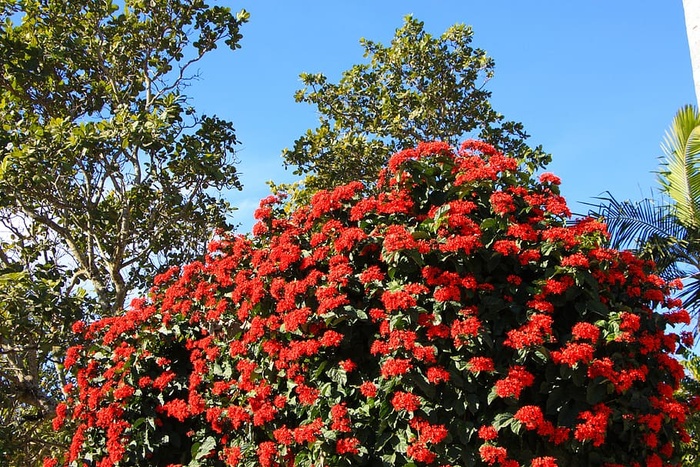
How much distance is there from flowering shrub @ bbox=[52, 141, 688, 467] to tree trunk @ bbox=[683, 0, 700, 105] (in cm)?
162

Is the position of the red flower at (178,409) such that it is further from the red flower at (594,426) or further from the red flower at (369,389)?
the red flower at (594,426)

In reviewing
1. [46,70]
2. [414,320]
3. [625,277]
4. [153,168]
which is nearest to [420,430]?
Result: [414,320]

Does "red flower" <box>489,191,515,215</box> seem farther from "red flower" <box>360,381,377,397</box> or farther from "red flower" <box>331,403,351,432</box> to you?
"red flower" <box>331,403,351,432</box>

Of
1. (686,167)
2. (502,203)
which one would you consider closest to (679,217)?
(686,167)

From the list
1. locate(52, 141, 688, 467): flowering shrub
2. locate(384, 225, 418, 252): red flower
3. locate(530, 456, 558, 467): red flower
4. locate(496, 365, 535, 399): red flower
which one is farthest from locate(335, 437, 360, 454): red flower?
locate(384, 225, 418, 252): red flower

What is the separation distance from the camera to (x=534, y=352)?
4.31m

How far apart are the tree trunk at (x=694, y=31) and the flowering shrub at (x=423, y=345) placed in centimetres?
162

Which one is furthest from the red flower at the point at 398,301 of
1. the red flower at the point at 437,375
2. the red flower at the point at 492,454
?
the red flower at the point at 492,454

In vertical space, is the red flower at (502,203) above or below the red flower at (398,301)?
above

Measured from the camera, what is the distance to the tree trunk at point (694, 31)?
559 cm

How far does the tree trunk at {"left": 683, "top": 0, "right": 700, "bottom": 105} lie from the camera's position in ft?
18.3

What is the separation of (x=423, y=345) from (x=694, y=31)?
3380mm

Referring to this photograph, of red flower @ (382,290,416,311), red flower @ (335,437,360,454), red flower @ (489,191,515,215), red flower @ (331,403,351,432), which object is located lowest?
red flower @ (335,437,360,454)

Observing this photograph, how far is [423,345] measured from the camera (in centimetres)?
446
